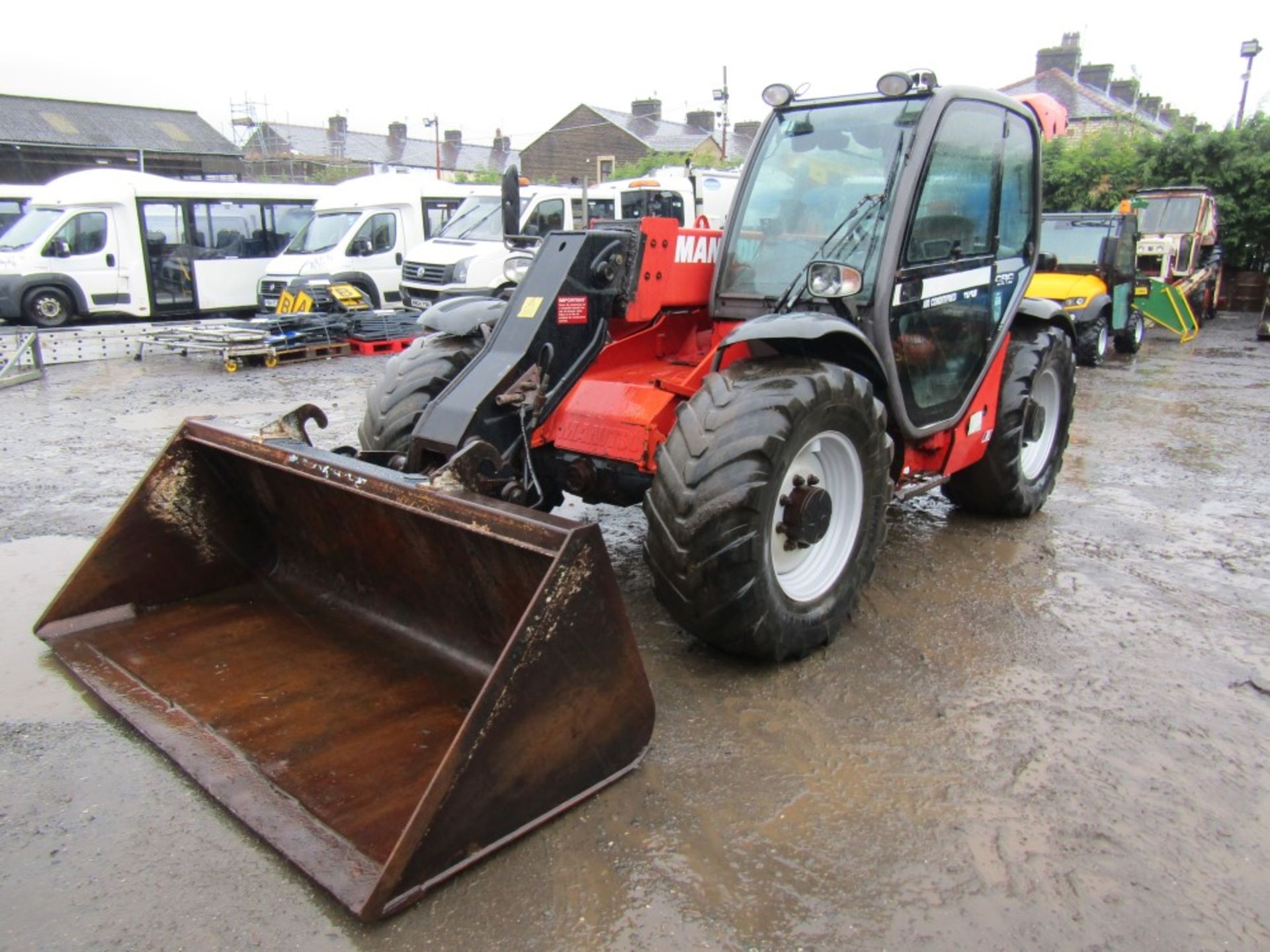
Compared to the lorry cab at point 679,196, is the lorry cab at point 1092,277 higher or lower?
lower

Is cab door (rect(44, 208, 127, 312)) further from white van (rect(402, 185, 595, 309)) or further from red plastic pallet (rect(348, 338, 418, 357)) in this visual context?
red plastic pallet (rect(348, 338, 418, 357))

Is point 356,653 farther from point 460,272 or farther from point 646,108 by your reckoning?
point 646,108

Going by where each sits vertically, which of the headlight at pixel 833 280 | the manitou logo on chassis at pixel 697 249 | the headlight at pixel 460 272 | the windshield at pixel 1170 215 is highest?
the windshield at pixel 1170 215

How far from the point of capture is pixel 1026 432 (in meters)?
5.22

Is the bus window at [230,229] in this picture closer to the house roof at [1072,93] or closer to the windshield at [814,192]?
the windshield at [814,192]

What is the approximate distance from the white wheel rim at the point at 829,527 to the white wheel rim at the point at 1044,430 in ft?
7.26

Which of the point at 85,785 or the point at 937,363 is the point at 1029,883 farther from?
the point at 85,785

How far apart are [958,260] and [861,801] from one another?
8.66ft

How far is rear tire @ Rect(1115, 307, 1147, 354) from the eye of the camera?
13.4 m

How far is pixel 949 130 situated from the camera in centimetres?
404

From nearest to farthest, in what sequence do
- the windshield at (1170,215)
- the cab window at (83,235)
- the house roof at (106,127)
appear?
the cab window at (83,235), the windshield at (1170,215), the house roof at (106,127)

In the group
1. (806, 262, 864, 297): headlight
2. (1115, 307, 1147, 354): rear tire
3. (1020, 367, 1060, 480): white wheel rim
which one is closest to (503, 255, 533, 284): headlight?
(806, 262, 864, 297): headlight

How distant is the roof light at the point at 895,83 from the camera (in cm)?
385

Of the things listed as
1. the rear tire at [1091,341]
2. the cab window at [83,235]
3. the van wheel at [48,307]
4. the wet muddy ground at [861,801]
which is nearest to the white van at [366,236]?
the cab window at [83,235]
